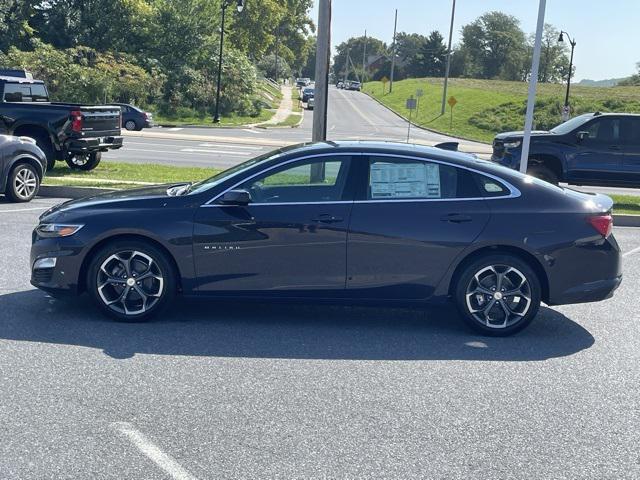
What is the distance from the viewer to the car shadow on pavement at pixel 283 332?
5.85 meters

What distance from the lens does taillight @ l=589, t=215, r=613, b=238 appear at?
6355 millimetres

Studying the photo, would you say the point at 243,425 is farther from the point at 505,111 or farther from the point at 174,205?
the point at 505,111

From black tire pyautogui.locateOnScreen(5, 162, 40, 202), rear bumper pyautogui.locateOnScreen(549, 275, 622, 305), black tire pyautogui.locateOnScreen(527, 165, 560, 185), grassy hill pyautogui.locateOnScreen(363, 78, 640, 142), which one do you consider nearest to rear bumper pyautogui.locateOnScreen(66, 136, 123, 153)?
black tire pyautogui.locateOnScreen(5, 162, 40, 202)

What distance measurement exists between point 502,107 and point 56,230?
57906 mm

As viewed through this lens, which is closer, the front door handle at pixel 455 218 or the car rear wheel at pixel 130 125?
the front door handle at pixel 455 218

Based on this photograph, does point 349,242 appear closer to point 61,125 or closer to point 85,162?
point 61,125

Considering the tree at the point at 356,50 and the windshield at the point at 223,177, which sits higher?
the tree at the point at 356,50

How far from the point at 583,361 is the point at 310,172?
2584 mm

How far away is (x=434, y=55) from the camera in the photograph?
12456 cm

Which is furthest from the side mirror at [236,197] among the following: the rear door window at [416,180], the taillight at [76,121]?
the taillight at [76,121]

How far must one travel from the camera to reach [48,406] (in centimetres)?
463

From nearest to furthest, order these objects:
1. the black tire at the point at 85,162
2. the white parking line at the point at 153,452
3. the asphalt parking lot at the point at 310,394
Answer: the white parking line at the point at 153,452, the asphalt parking lot at the point at 310,394, the black tire at the point at 85,162

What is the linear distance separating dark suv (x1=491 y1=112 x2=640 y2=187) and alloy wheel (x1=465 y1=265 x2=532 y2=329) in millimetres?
9512

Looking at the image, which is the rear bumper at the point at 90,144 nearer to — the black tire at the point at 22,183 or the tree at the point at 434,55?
the black tire at the point at 22,183
